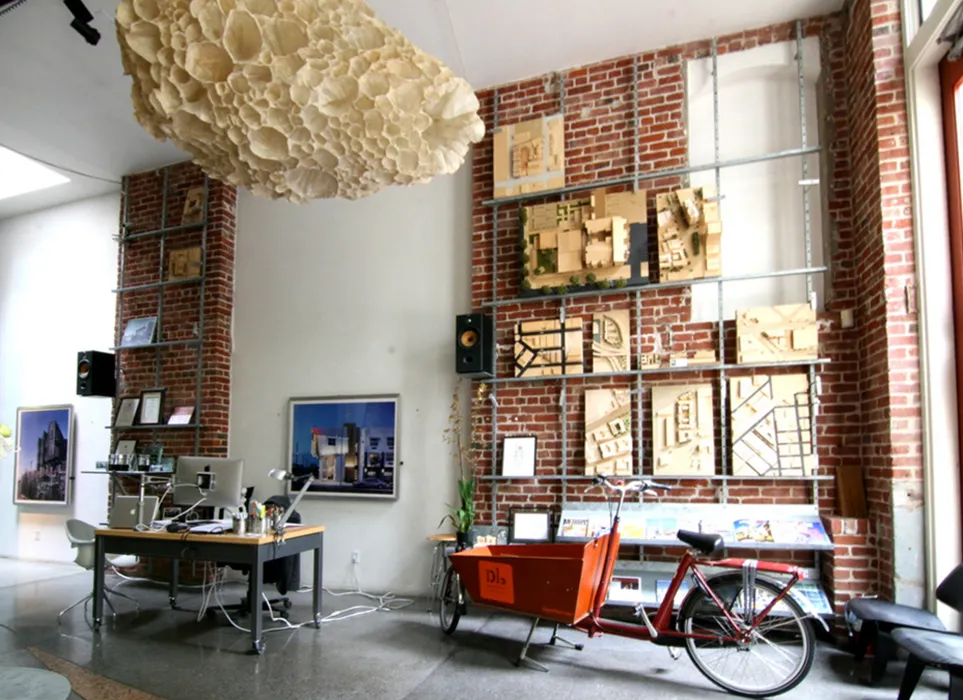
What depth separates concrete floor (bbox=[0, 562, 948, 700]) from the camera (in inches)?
138

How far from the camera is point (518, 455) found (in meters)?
5.30

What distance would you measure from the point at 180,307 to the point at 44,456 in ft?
9.35

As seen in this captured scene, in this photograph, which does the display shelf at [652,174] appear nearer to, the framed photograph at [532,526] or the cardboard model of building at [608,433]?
the cardboard model of building at [608,433]

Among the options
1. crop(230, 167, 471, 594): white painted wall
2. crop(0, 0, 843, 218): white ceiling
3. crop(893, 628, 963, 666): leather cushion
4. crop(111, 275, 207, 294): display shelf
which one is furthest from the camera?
crop(111, 275, 207, 294): display shelf

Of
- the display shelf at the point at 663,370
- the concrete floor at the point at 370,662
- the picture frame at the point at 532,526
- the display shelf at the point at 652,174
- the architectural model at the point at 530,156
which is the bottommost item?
the concrete floor at the point at 370,662

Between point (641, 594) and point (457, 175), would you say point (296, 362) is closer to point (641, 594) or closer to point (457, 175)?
point (457, 175)

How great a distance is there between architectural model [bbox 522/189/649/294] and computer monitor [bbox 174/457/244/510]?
264 centimetres

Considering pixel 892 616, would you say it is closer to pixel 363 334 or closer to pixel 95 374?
pixel 363 334

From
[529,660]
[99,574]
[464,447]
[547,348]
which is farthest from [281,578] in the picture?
[547,348]

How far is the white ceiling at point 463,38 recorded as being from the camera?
475 cm

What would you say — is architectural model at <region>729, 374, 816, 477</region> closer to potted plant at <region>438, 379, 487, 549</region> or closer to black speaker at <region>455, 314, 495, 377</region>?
black speaker at <region>455, 314, 495, 377</region>

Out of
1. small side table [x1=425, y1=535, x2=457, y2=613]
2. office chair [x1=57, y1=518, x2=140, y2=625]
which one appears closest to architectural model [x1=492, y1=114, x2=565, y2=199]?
small side table [x1=425, y1=535, x2=457, y2=613]

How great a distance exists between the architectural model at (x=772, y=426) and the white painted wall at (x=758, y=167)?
60cm

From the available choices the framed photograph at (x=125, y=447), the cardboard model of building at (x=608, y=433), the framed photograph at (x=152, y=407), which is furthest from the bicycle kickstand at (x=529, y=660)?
the framed photograph at (x=125, y=447)
